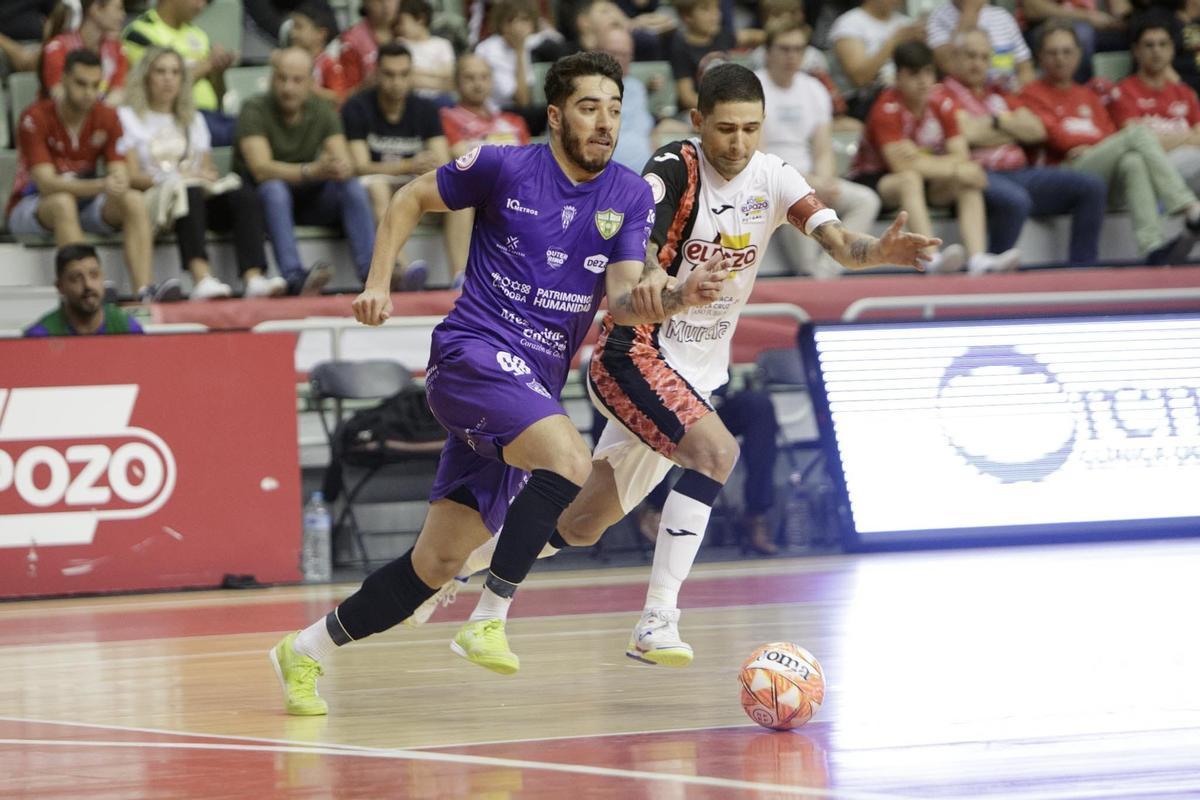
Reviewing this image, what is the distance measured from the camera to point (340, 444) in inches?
432

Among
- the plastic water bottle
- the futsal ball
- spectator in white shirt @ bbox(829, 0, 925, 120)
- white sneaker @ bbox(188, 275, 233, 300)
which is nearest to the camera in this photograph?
the futsal ball

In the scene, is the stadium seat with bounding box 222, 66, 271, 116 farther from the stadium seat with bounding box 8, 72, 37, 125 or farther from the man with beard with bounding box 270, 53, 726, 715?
the man with beard with bounding box 270, 53, 726, 715

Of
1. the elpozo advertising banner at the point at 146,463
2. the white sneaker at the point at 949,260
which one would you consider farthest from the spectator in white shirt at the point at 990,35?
the elpozo advertising banner at the point at 146,463

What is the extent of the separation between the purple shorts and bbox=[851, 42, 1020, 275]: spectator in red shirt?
305 inches

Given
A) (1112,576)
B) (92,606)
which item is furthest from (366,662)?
(1112,576)

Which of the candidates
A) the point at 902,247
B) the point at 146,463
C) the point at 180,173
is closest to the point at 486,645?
the point at 902,247

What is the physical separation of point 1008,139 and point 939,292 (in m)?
2.12

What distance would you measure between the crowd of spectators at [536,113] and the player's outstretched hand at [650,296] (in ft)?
20.1

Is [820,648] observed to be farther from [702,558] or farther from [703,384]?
[702,558]

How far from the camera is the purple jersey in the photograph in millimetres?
5664

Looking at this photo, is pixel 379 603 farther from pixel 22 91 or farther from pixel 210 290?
pixel 22 91

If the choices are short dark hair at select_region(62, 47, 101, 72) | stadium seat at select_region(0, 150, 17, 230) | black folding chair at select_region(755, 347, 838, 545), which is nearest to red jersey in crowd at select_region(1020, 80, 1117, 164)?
black folding chair at select_region(755, 347, 838, 545)

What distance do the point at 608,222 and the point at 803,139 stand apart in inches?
297

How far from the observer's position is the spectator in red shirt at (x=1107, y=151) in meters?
13.3
